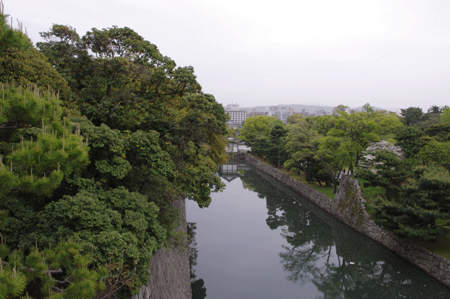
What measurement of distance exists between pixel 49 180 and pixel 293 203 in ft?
59.1

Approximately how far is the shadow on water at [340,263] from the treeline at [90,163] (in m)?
5.72

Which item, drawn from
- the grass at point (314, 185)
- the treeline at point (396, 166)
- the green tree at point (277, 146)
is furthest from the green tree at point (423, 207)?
the green tree at point (277, 146)

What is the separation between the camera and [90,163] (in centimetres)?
547

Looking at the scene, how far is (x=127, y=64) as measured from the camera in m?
8.35

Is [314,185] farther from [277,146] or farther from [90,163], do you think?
[90,163]

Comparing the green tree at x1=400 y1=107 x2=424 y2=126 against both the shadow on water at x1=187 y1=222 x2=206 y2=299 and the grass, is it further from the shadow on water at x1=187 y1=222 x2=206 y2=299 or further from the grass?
the shadow on water at x1=187 y1=222 x2=206 y2=299

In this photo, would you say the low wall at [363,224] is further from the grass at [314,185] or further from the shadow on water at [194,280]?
the shadow on water at [194,280]

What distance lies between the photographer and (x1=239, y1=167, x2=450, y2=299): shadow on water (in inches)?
376

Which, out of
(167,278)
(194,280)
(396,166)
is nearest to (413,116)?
(396,166)

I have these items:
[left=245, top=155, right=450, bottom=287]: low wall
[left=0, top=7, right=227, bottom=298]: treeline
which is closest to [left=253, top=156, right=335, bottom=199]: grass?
[left=245, top=155, right=450, bottom=287]: low wall

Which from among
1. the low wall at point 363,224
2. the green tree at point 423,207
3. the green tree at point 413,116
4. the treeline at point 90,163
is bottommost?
the low wall at point 363,224

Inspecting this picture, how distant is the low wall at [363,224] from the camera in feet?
31.7

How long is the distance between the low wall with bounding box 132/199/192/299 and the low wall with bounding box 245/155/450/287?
28.0 ft

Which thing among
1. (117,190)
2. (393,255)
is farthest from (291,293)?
(117,190)
